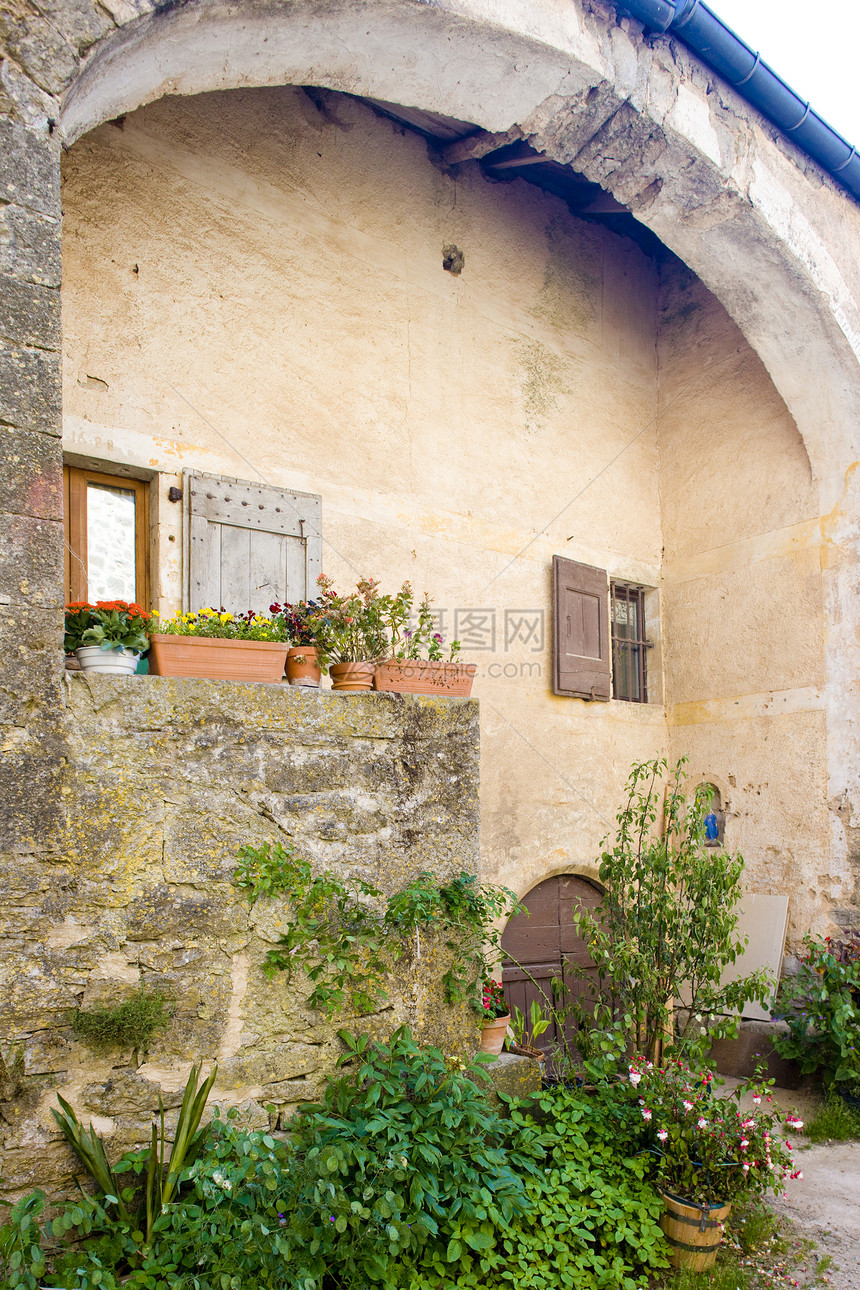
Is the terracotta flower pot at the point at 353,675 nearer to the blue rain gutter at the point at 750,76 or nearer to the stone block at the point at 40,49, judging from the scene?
the stone block at the point at 40,49

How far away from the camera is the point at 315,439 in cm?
537

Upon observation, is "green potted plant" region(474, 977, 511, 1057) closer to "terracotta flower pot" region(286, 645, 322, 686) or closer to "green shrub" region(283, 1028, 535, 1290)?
"green shrub" region(283, 1028, 535, 1290)

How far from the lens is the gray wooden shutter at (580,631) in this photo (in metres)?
6.46

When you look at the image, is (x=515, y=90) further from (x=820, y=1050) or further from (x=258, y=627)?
(x=820, y=1050)

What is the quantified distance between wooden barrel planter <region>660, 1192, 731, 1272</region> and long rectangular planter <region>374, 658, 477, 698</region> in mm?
2150

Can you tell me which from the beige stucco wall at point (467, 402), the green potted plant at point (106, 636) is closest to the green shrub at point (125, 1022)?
the green potted plant at point (106, 636)

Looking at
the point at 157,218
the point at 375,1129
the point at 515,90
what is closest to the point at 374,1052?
the point at 375,1129

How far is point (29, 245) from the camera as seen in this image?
109 inches

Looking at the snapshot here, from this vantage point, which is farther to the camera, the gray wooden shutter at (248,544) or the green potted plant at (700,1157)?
the gray wooden shutter at (248,544)

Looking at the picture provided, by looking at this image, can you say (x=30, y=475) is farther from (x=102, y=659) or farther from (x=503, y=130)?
(x=503, y=130)

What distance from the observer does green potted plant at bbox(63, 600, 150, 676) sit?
301 centimetres

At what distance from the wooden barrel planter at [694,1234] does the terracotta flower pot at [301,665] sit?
2453 millimetres

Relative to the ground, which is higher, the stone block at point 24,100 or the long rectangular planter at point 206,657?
the stone block at point 24,100

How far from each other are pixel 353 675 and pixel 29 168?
80.9 inches
